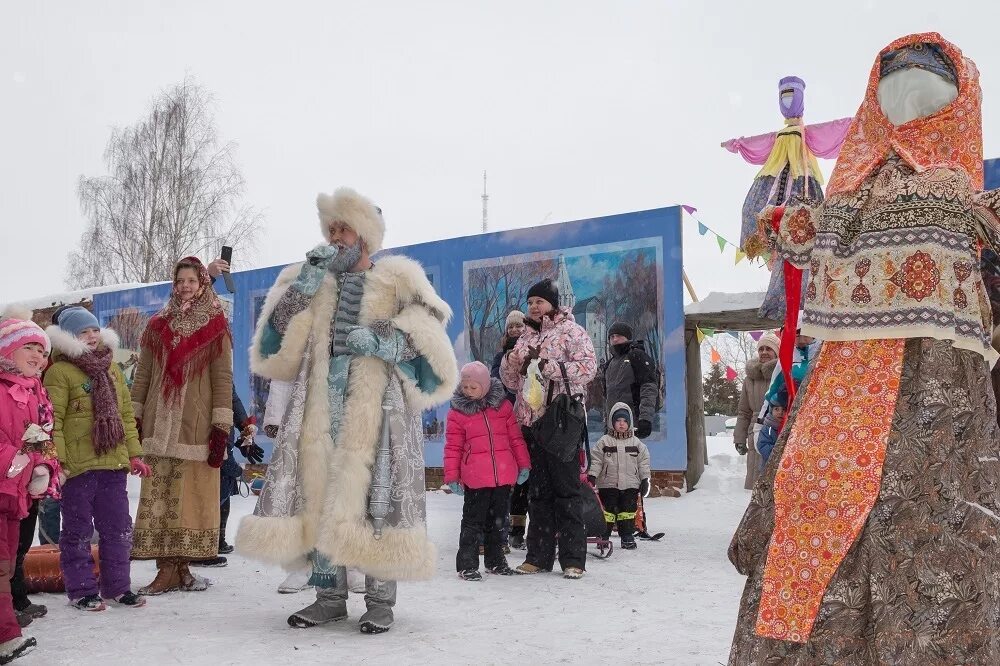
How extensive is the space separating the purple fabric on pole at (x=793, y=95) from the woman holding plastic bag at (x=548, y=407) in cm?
391

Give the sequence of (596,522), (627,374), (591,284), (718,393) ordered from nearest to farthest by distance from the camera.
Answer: (596,522) → (627,374) → (591,284) → (718,393)

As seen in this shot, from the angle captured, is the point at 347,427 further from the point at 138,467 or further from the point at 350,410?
the point at 138,467

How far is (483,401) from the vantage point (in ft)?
20.2

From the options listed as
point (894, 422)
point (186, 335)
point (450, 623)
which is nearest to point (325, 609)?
point (450, 623)

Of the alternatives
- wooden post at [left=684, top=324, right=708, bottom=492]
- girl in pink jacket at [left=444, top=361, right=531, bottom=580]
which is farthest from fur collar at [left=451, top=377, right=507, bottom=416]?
wooden post at [left=684, top=324, right=708, bottom=492]

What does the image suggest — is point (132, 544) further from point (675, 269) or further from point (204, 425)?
point (675, 269)

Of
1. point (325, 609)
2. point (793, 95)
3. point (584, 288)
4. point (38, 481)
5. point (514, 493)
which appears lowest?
point (325, 609)

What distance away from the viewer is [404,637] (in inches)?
159

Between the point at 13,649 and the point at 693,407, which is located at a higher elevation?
the point at 693,407

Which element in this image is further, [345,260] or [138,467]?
[138,467]

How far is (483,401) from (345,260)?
6.47 ft

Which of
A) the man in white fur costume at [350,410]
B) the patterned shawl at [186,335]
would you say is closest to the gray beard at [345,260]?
the man in white fur costume at [350,410]

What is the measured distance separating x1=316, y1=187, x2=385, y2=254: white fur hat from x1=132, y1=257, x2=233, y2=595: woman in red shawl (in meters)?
1.26

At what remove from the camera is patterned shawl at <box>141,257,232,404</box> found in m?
5.28
